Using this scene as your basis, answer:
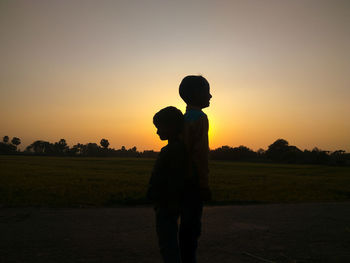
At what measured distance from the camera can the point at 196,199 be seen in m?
2.84

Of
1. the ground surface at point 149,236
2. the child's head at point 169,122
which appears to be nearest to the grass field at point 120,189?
the ground surface at point 149,236

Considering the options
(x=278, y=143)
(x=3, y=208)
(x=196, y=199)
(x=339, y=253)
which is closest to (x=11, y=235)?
(x=3, y=208)

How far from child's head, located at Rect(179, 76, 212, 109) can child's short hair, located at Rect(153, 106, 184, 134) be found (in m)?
0.29

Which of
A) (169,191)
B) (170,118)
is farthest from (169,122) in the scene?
(169,191)

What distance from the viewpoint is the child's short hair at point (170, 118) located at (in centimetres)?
280

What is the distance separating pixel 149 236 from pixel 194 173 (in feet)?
9.33

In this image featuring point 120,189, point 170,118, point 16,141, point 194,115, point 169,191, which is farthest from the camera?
point 16,141

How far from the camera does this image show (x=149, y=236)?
521 centimetres

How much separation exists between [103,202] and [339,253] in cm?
676

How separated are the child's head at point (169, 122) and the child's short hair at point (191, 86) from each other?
29 cm

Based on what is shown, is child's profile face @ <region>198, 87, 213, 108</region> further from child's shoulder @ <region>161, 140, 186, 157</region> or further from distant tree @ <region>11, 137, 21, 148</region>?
distant tree @ <region>11, 137, 21, 148</region>

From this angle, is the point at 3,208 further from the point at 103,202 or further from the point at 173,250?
the point at 173,250

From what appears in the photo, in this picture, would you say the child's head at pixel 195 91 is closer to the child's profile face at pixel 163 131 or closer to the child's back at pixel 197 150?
the child's back at pixel 197 150

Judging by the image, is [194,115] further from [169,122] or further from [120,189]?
[120,189]
